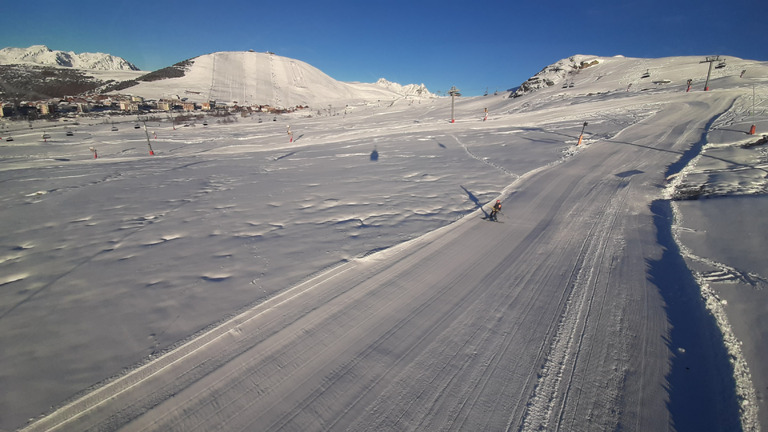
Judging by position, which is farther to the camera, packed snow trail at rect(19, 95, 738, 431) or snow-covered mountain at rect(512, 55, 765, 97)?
snow-covered mountain at rect(512, 55, 765, 97)

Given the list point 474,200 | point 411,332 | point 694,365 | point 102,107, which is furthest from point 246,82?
point 694,365

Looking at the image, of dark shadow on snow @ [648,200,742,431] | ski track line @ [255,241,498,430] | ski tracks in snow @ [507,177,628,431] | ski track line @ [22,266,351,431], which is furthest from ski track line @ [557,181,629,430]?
ski track line @ [22,266,351,431]

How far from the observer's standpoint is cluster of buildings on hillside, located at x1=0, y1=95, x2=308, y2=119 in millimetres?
47203

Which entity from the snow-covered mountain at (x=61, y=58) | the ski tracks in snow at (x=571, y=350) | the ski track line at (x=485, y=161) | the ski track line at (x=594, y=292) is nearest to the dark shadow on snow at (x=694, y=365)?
the ski tracks in snow at (x=571, y=350)

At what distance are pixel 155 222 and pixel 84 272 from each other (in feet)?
8.22

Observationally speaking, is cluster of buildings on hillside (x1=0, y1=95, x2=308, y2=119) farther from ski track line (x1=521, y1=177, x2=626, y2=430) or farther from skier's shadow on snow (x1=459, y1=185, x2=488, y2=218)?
ski track line (x1=521, y1=177, x2=626, y2=430)

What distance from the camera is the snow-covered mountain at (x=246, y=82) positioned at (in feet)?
246

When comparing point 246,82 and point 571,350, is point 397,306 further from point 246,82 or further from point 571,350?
point 246,82

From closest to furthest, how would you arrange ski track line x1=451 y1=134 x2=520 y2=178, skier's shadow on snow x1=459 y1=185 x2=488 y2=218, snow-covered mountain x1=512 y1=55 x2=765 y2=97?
skier's shadow on snow x1=459 y1=185 x2=488 y2=218, ski track line x1=451 y1=134 x2=520 y2=178, snow-covered mountain x1=512 y1=55 x2=765 y2=97

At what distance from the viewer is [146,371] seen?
3035 millimetres

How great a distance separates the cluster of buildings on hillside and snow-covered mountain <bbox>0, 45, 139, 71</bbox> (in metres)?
141

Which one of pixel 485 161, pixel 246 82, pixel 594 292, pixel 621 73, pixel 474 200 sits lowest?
pixel 594 292

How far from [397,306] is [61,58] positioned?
258 metres

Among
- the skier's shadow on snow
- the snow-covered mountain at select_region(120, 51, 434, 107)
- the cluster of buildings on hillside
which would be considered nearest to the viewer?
the skier's shadow on snow
